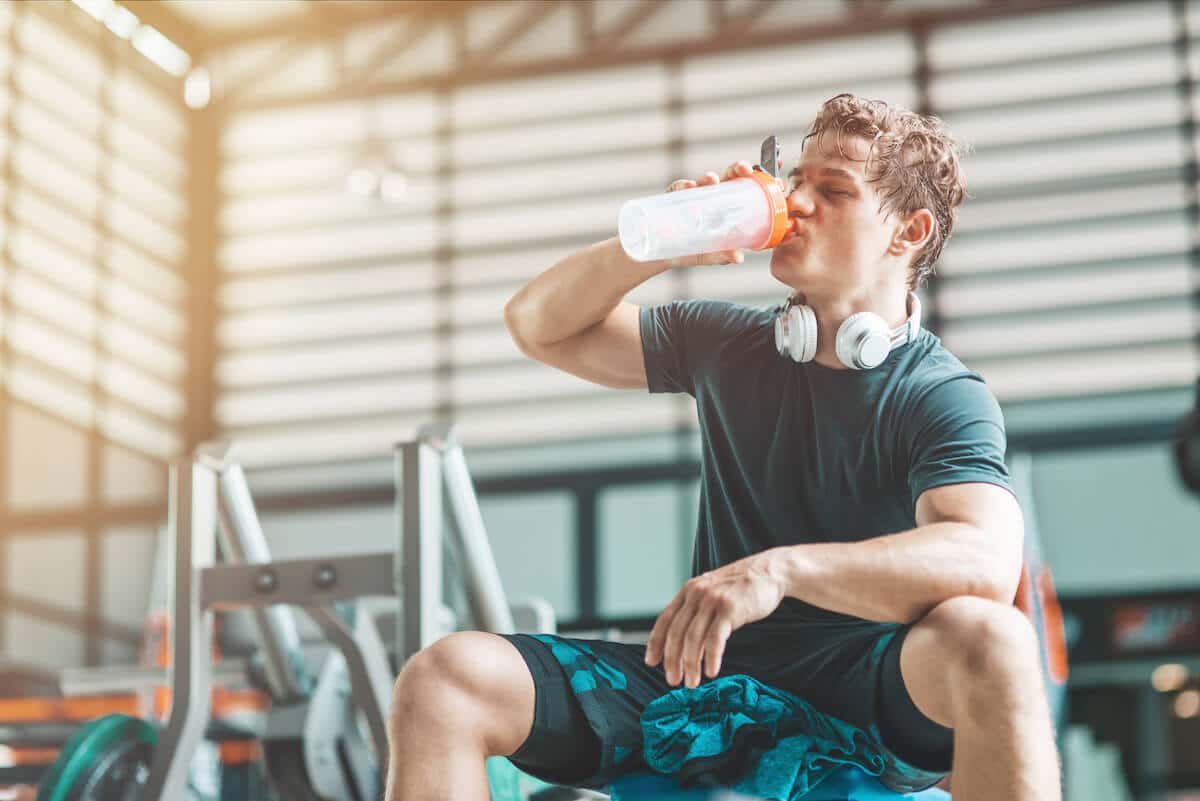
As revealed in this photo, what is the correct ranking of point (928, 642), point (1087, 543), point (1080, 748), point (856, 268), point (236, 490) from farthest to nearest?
1. point (1087, 543)
2. point (1080, 748)
3. point (236, 490)
4. point (856, 268)
5. point (928, 642)

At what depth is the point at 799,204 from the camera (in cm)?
147

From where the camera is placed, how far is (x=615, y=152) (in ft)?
22.9

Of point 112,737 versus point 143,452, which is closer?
point 112,737

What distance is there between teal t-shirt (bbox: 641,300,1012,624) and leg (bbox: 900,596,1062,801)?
163 millimetres

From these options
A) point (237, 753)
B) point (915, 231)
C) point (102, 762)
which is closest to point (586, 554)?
point (237, 753)

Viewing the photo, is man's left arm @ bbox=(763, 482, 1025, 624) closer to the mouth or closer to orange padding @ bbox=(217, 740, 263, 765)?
the mouth

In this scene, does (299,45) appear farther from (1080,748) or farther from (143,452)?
(1080,748)

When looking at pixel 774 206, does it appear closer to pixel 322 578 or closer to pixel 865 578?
pixel 865 578

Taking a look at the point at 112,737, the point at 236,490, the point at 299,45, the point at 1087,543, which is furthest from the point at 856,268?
the point at 299,45

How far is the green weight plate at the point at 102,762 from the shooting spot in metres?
2.25

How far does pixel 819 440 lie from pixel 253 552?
1175 millimetres

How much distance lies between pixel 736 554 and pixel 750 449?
0.12m

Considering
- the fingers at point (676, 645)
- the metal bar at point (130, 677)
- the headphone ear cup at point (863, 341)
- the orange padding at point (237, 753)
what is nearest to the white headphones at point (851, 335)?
the headphone ear cup at point (863, 341)

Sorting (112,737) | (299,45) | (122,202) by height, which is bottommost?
(112,737)
